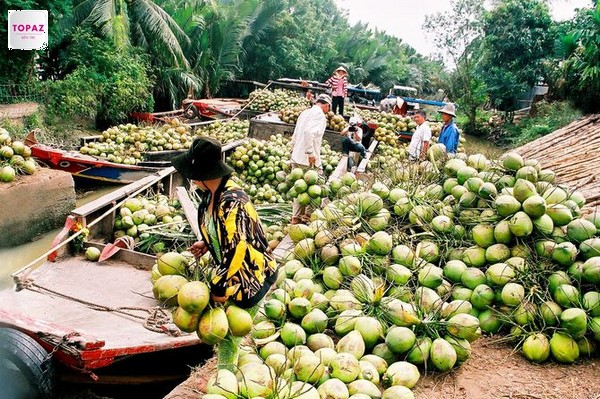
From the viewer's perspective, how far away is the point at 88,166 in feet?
29.7

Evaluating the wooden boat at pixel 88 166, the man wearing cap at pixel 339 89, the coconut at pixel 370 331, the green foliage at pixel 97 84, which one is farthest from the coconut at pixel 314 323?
the green foliage at pixel 97 84

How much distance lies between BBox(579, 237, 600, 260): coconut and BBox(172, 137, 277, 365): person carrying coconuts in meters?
1.95

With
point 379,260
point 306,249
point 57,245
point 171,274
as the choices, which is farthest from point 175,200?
point 171,274

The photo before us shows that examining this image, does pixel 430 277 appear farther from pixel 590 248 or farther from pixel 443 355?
pixel 590 248

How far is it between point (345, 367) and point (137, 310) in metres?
2.22

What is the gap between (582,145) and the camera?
545 cm

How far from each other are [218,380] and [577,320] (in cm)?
203

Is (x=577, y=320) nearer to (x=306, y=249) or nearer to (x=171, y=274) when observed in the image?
(x=306, y=249)

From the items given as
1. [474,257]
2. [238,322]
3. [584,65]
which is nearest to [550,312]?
[474,257]

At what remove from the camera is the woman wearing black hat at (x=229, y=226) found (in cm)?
245

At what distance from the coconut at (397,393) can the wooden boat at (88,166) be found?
282 inches

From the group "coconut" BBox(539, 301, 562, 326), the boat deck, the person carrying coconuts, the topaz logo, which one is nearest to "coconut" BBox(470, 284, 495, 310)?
"coconut" BBox(539, 301, 562, 326)

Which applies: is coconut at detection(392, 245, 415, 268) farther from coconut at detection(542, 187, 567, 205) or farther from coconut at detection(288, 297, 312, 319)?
coconut at detection(542, 187, 567, 205)

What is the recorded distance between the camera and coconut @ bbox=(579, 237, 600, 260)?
302 cm
